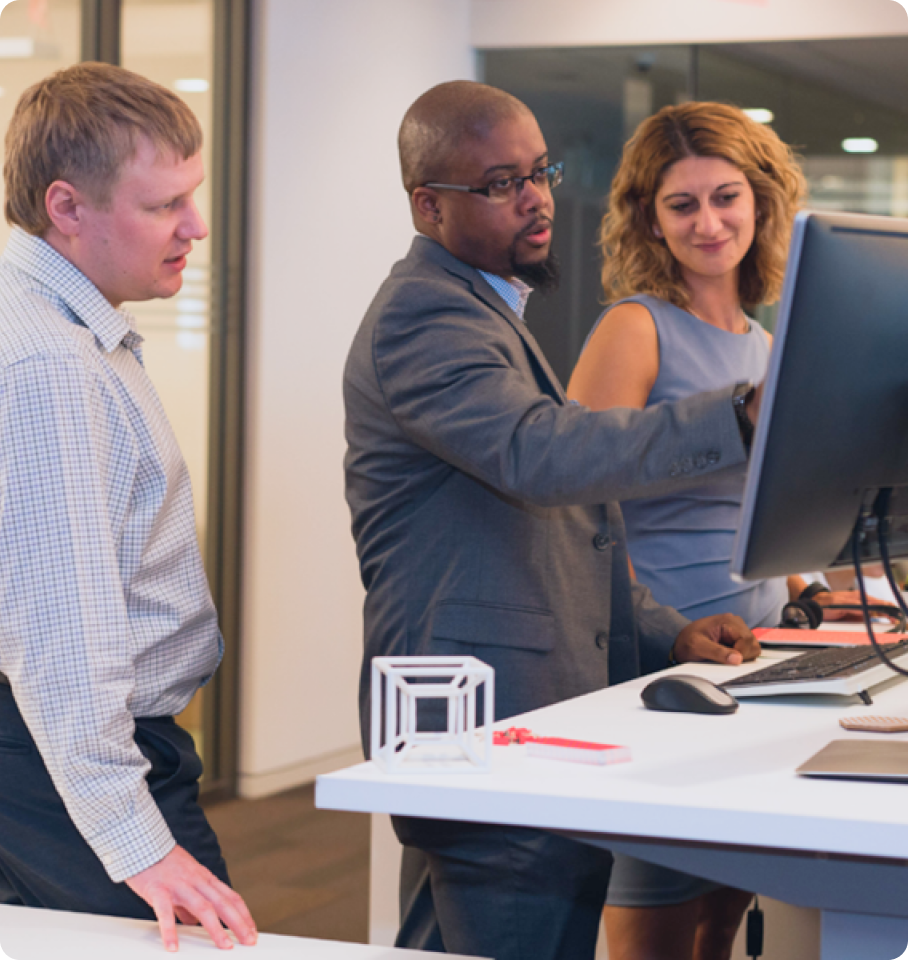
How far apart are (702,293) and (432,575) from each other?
972mm

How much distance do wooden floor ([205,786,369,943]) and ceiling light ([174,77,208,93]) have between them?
238cm

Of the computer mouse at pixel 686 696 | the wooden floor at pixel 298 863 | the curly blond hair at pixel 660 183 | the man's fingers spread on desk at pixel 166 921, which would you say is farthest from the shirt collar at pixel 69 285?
the wooden floor at pixel 298 863

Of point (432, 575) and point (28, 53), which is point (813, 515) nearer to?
point (432, 575)

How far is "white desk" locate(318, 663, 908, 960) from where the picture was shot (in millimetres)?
971

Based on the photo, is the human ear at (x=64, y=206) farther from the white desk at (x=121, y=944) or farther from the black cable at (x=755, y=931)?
the black cable at (x=755, y=931)

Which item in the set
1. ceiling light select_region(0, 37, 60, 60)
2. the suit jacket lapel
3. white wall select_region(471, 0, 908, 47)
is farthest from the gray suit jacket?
white wall select_region(471, 0, 908, 47)

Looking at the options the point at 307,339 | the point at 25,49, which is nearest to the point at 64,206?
the point at 25,49

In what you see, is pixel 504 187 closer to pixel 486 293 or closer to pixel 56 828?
pixel 486 293

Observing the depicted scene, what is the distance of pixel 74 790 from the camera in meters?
1.26

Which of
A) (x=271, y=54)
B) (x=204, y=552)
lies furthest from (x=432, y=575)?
(x=271, y=54)

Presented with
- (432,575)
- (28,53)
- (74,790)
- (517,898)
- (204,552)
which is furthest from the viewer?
(204,552)

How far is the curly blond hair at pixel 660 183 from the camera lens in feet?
7.74

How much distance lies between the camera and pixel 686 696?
1.42m

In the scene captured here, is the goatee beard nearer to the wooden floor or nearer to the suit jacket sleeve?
the suit jacket sleeve
